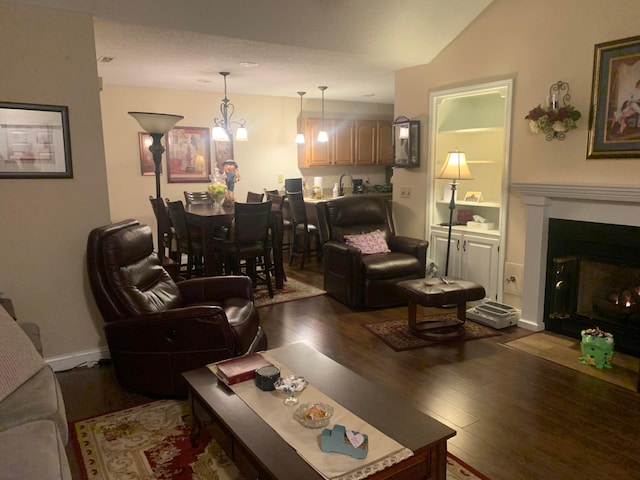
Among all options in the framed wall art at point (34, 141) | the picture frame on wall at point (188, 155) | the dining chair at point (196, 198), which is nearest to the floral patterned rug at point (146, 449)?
the framed wall art at point (34, 141)

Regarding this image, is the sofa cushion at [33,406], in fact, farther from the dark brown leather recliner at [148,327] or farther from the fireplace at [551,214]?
the fireplace at [551,214]

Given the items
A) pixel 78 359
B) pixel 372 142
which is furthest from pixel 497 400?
pixel 372 142

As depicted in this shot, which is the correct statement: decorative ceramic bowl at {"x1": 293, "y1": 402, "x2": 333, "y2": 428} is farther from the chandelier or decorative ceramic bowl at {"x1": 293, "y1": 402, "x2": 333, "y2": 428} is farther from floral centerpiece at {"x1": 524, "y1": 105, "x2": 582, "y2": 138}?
the chandelier

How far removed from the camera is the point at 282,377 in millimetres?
2168

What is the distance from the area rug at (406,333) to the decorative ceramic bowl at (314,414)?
1812mm

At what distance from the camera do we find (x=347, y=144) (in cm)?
788

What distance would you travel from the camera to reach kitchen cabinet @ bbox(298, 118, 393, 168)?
7.54 meters

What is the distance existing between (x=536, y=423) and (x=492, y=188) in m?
3.04

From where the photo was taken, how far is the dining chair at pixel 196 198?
628cm

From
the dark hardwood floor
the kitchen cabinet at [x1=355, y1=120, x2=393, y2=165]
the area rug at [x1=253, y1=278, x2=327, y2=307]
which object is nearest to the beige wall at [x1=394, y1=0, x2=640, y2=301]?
the dark hardwood floor

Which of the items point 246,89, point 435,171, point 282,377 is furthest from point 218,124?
point 282,377

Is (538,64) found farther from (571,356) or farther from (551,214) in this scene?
(571,356)

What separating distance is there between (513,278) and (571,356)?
0.98m

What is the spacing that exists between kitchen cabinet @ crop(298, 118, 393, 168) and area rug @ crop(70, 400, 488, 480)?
216 inches
